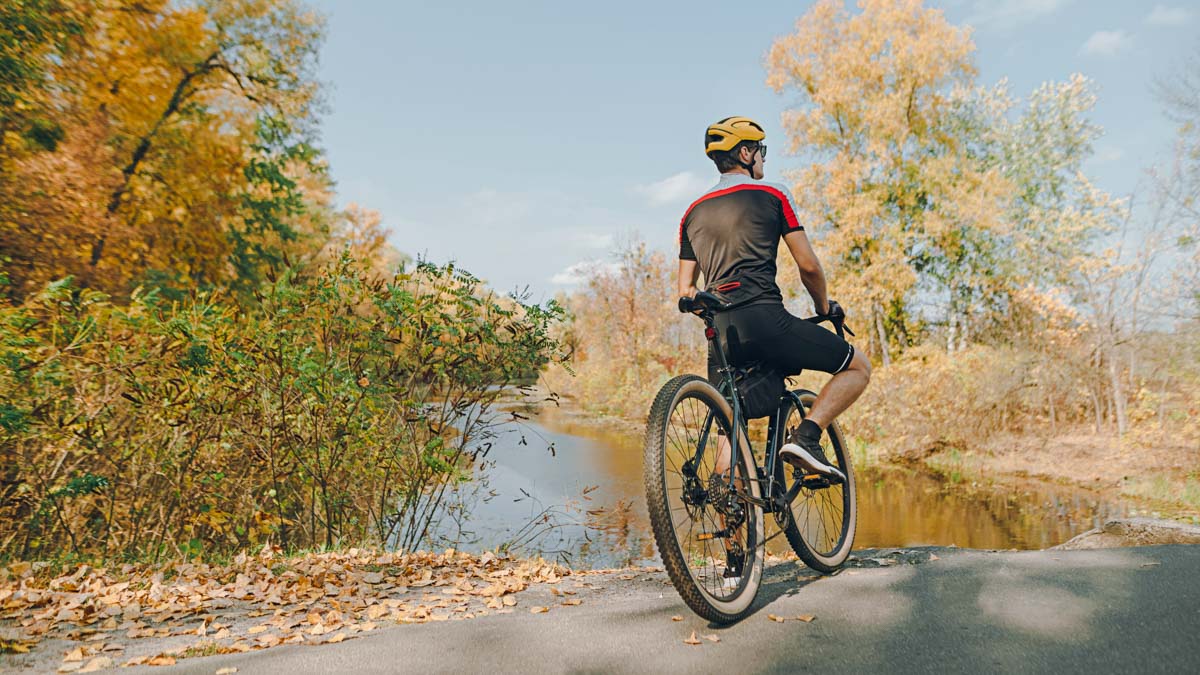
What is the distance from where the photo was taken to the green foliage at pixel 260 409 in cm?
566

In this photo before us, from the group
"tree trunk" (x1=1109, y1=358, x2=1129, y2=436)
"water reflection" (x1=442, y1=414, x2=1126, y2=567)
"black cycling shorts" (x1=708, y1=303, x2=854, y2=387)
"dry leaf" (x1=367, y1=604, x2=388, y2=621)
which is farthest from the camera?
"tree trunk" (x1=1109, y1=358, x2=1129, y2=436)

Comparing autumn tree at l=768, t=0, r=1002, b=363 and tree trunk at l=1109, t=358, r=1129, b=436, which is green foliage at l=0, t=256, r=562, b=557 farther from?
autumn tree at l=768, t=0, r=1002, b=363

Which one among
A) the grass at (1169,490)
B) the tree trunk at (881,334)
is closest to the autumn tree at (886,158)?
the tree trunk at (881,334)

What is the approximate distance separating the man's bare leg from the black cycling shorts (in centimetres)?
8

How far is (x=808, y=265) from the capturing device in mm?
3398

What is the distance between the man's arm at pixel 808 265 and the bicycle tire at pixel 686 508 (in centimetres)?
76

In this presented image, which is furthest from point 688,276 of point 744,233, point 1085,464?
point 1085,464

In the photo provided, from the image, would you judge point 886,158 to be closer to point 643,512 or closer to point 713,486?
point 643,512

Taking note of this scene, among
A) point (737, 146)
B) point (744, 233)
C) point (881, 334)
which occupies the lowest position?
point (744, 233)

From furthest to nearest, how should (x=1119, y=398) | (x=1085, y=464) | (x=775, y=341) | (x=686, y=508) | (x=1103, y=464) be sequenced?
(x=1085, y=464), (x=1119, y=398), (x=1103, y=464), (x=775, y=341), (x=686, y=508)

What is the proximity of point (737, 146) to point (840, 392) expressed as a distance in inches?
48.8

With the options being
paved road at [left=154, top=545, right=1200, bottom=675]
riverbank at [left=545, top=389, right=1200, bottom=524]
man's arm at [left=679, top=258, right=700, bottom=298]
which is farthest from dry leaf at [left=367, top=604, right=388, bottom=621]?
riverbank at [left=545, top=389, right=1200, bottom=524]

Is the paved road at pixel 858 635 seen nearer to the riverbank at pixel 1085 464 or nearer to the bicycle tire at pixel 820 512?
the bicycle tire at pixel 820 512

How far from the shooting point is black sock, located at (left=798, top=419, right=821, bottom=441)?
3.37 meters
